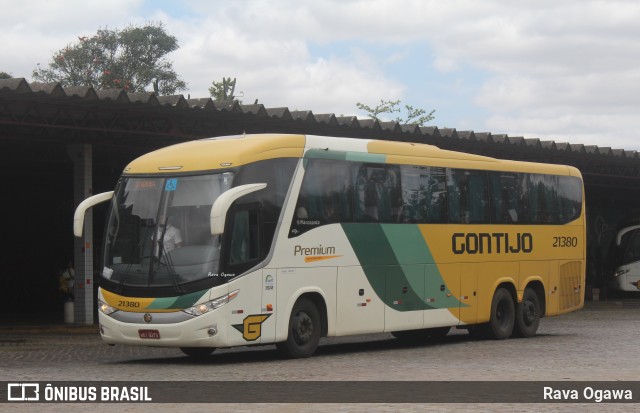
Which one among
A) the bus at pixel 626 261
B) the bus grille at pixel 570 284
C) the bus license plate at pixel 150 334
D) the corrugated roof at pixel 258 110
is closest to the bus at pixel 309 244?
the bus license plate at pixel 150 334

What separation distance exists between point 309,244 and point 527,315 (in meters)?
7.06

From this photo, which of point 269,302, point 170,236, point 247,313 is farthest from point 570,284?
point 170,236

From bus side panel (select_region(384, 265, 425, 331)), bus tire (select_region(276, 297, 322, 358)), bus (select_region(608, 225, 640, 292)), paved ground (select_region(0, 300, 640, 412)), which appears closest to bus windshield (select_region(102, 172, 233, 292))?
paved ground (select_region(0, 300, 640, 412))

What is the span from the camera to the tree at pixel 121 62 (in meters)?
81.8

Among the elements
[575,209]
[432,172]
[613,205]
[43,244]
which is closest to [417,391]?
[432,172]

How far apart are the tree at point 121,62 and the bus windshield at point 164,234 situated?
63.1 metres

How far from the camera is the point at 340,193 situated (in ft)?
62.8

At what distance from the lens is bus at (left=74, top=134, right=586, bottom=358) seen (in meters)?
16.9

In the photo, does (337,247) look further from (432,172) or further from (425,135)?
(425,135)

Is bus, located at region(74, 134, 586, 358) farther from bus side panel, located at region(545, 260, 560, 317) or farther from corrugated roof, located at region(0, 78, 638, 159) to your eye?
corrugated roof, located at region(0, 78, 638, 159)

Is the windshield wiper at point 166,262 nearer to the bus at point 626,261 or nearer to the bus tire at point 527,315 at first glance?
the bus tire at point 527,315

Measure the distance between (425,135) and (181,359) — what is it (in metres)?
14.1

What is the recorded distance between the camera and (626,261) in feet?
144

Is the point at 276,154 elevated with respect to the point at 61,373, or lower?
elevated
